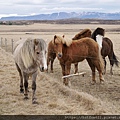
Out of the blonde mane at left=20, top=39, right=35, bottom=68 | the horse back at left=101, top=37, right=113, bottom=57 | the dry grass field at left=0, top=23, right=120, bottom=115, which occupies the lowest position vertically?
the dry grass field at left=0, top=23, right=120, bottom=115

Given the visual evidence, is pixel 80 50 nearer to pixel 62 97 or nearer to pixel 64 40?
pixel 64 40

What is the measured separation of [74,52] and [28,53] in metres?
2.51

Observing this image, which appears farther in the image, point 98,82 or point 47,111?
point 98,82

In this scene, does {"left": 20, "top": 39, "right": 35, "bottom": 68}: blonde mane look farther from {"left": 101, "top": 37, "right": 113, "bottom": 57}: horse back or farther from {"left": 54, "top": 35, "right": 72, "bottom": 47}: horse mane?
{"left": 101, "top": 37, "right": 113, "bottom": 57}: horse back

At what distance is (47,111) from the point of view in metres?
6.32

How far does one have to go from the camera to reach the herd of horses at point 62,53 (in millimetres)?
6648

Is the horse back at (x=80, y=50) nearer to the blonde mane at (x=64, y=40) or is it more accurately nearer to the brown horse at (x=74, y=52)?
the brown horse at (x=74, y=52)

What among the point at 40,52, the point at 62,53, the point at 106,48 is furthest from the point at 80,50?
the point at 40,52

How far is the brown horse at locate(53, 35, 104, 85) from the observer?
8586 millimetres

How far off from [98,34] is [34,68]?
15.4ft

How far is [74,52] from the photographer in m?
9.06

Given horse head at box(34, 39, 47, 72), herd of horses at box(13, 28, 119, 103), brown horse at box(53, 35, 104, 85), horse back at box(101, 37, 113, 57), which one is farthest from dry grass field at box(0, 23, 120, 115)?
horse back at box(101, 37, 113, 57)

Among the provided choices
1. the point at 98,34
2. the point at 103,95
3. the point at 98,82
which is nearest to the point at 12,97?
the point at 103,95

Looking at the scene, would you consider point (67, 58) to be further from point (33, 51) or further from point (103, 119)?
point (103, 119)
